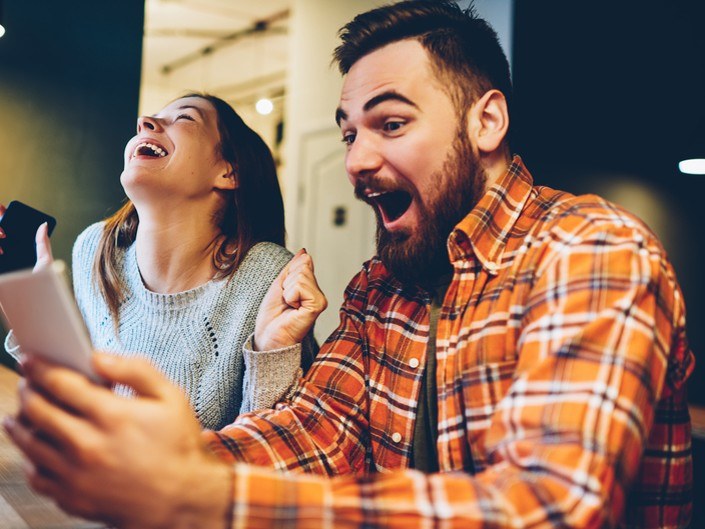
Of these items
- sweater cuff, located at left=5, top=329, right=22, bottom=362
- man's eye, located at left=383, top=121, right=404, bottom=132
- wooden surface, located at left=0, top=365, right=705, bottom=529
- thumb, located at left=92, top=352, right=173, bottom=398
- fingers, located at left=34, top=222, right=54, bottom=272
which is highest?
man's eye, located at left=383, top=121, right=404, bottom=132

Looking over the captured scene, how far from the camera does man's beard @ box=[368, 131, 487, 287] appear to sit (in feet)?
3.92

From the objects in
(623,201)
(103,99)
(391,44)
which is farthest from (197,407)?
(623,201)

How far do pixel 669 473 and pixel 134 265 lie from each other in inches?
52.9

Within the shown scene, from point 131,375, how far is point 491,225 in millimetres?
752

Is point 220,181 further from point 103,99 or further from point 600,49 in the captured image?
point 600,49

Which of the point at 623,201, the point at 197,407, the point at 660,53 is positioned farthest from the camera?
the point at 623,201

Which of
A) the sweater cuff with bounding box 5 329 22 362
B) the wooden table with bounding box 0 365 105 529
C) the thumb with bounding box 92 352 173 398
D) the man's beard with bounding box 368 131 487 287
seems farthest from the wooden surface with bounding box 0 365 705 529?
the man's beard with bounding box 368 131 487 287

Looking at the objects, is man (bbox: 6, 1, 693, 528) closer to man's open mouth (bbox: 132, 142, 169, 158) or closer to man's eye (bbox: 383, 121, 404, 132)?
man's eye (bbox: 383, 121, 404, 132)

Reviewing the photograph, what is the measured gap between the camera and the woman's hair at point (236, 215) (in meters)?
1.64

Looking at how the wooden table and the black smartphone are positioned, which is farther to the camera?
the black smartphone

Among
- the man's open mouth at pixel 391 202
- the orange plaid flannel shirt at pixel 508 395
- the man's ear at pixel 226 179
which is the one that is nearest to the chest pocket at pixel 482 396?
the orange plaid flannel shirt at pixel 508 395

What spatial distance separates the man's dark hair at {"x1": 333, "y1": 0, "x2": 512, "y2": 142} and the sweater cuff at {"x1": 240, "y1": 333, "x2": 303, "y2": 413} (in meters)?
0.62

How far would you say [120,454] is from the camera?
51 cm

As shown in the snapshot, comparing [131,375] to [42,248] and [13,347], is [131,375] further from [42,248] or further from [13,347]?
[13,347]
